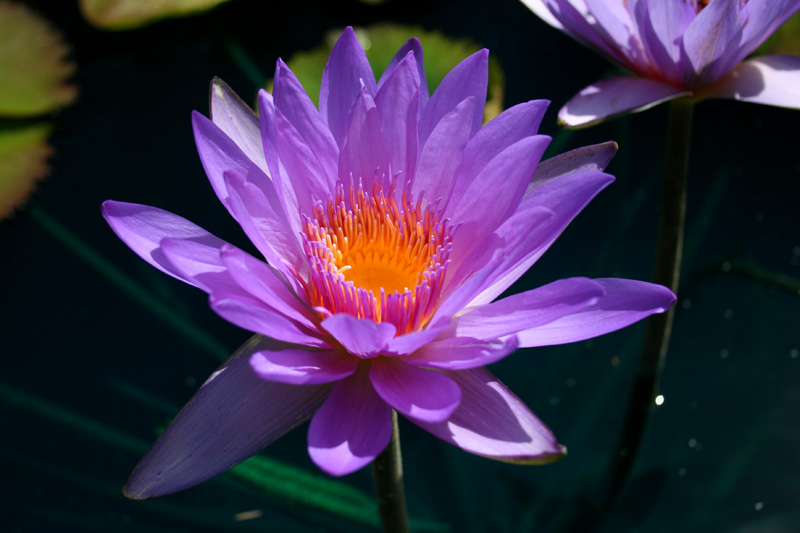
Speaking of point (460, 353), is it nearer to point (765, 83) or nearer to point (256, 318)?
point (256, 318)

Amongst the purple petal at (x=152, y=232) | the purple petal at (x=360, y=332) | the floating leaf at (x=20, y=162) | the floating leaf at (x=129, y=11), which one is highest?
the floating leaf at (x=129, y=11)

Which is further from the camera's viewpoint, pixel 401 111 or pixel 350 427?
pixel 401 111

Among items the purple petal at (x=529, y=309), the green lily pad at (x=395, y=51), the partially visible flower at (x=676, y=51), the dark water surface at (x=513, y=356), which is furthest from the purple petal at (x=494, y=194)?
the green lily pad at (x=395, y=51)

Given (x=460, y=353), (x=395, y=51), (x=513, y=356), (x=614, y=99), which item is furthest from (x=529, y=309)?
(x=395, y=51)

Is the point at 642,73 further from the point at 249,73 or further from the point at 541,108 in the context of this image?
the point at 249,73

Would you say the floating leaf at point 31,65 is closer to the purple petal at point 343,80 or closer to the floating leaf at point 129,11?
the floating leaf at point 129,11

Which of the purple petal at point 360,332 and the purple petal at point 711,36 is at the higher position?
the purple petal at point 711,36

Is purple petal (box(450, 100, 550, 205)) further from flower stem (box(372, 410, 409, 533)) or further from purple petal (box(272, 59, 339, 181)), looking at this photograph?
flower stem (box(372, 410, 409, 533))

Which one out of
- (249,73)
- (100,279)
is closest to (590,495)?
(100,279)
